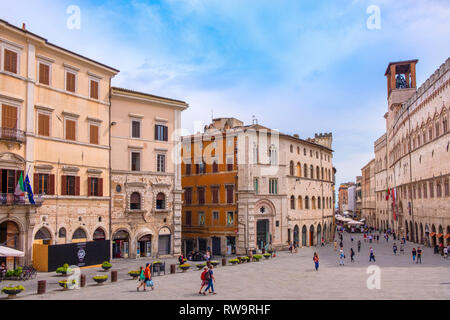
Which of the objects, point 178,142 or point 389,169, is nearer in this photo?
point 178,142

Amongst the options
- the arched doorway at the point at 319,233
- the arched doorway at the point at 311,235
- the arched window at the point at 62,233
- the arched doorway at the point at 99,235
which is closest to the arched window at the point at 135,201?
the arched doorway at the point at 99,235

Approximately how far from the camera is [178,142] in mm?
42750

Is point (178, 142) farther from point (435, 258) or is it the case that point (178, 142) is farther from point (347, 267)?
point (435, 258)

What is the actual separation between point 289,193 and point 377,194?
54418 mm

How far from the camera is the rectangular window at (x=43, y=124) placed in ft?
104

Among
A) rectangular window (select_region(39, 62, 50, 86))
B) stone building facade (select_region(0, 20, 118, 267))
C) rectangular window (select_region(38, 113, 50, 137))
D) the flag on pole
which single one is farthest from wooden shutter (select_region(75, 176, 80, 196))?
rectangular window (select_region(39, 62, 50, 86))

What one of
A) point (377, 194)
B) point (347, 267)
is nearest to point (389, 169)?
point (377, 194)

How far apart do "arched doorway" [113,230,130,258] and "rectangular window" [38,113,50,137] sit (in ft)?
36.7

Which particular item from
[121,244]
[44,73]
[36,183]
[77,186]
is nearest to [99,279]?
[36,183]

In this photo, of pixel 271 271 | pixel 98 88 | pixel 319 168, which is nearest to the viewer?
pixel 271 271

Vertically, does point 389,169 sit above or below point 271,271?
above

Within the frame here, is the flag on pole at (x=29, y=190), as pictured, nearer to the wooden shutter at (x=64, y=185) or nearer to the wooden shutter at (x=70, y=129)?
the wooden shutter at (x=64, y=185)

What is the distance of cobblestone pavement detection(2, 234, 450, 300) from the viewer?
21453mm

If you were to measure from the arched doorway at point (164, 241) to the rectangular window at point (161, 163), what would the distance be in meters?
5.80
